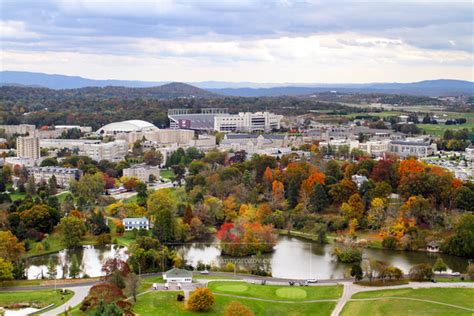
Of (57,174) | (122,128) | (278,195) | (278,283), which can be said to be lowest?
(278,283)

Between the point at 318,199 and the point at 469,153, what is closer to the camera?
the point at 318,199

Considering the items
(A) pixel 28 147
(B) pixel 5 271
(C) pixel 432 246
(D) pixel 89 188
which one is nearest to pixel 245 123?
(A) pixel 28 147

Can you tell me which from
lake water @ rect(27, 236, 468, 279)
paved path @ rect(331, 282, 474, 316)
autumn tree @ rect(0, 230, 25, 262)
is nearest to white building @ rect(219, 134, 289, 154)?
lake water @ rect(27, 236, 468, 279)

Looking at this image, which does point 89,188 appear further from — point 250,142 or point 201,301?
point 250,142

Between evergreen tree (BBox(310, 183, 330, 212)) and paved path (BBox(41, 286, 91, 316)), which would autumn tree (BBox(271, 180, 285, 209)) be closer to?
evergreen tree (BBox(310, 183, 330, 212))

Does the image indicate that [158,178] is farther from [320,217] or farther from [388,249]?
[388,249]
